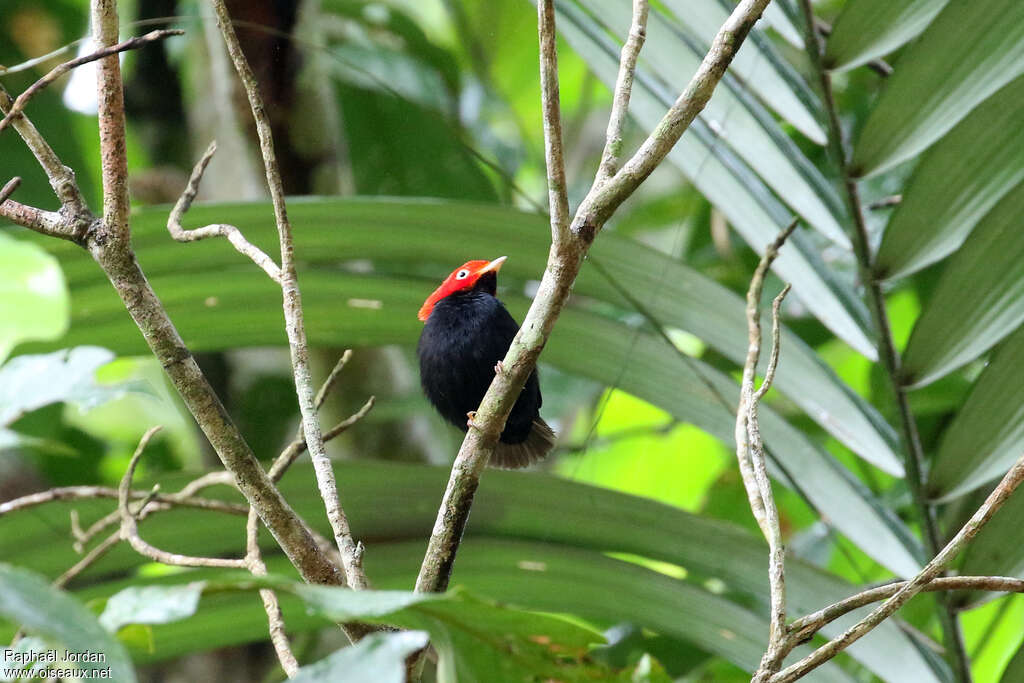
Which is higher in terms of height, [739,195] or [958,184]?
[739,195]

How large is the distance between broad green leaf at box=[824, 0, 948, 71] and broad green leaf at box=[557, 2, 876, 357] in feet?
1.16

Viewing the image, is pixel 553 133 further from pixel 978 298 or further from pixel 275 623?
pixel 978 298

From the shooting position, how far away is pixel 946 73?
1947 millimetres

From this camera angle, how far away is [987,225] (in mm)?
1943

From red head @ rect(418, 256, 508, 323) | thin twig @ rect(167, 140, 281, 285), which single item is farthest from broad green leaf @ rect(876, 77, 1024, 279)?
thin twig @ rect(167, 140, 281, 285)

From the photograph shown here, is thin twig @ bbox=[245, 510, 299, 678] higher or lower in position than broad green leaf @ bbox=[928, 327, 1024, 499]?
lower

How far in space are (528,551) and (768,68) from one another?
3.83 feet

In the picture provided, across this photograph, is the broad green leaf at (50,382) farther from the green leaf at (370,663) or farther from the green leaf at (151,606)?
the green leaf at (370,663)

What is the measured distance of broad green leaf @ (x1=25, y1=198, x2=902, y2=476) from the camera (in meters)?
2.11

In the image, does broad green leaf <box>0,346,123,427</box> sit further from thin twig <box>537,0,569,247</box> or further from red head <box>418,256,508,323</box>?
thin twig <box>537,0,569,247</box>

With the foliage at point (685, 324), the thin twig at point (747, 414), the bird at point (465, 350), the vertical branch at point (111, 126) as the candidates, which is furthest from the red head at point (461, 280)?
the vertical branch at point (111, 126)

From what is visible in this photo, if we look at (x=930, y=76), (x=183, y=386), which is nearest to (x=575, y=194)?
(x=930, y=76)

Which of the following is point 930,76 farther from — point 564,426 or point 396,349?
point 564,426

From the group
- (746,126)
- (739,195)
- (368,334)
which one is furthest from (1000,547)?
(368,334)
